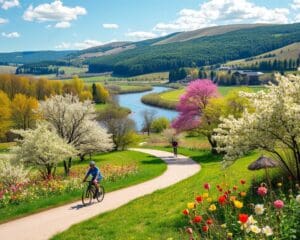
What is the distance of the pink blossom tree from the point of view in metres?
43.2

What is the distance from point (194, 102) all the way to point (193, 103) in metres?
0.16

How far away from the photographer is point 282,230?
25.6 ft

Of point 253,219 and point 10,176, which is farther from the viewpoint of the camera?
point 10,176

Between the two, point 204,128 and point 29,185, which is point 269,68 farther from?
point 29,185

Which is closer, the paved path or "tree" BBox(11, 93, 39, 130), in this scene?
the paved path

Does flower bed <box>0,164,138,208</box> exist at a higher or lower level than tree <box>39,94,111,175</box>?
lower

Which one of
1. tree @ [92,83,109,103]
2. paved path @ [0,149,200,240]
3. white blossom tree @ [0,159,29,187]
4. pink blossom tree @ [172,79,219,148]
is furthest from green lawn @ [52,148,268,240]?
tree @ [92,83,109,103]

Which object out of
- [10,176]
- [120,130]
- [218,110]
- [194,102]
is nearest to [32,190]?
[10,176]

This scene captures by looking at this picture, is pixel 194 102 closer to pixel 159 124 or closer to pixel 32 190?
pixel 32 190

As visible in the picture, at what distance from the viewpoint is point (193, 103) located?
43.8 m

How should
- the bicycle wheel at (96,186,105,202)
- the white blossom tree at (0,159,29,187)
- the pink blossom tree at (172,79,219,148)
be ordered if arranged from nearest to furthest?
the bicycle wheel at (96,186,105,202)
the white blossom tree at (0,159,29,187)
the pink blossom tree at (172,79,219,148)

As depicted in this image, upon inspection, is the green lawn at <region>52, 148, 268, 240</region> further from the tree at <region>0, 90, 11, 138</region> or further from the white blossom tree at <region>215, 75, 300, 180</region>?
the tree at <region>0, 90, 11, 138</region>

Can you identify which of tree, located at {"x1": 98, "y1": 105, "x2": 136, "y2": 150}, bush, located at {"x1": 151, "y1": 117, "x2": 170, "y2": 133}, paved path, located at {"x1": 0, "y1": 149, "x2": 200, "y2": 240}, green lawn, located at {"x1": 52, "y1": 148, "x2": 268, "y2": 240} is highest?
green lawn, located at {"x1": 52, "y1": 148, "x2": 268, "y2": 240}

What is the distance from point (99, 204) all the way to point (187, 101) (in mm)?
24906
